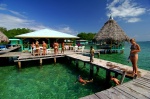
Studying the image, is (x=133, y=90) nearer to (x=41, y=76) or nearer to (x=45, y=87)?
(x=45, y=87)

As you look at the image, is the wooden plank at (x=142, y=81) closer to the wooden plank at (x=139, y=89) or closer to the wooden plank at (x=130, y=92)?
the wooden plank at (x=139, y=89)

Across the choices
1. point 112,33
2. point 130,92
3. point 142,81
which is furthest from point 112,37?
point 130,92

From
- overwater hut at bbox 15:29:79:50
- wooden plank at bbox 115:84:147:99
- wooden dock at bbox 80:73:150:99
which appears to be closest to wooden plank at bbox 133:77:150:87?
wooden dock at bbox 80:73:150:99

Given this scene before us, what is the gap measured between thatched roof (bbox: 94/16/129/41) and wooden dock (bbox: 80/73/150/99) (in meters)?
17.4

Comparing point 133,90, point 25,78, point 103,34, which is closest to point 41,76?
point 25,78

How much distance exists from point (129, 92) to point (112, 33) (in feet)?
63.4

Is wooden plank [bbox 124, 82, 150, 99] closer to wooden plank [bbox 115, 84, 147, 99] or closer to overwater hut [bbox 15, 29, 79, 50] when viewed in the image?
wooden plank [bbox 115, 84, 147, 99]

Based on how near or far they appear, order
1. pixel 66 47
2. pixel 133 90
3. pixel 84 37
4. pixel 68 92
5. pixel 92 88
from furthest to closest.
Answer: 1. pixel 84 37
2. pixel 66 47
3. pixel 92 88
4. pixel 68 92
5. pixel 133 90

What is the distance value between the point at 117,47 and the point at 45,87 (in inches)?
741

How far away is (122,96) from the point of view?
420cm

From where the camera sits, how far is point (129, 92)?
4.48 metres

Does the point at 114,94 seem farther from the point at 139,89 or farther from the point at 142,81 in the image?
the point at 142,81

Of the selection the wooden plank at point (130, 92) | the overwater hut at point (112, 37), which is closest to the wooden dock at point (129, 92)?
the wooden plank at point (130, 92)

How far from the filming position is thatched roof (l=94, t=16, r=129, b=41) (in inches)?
865
